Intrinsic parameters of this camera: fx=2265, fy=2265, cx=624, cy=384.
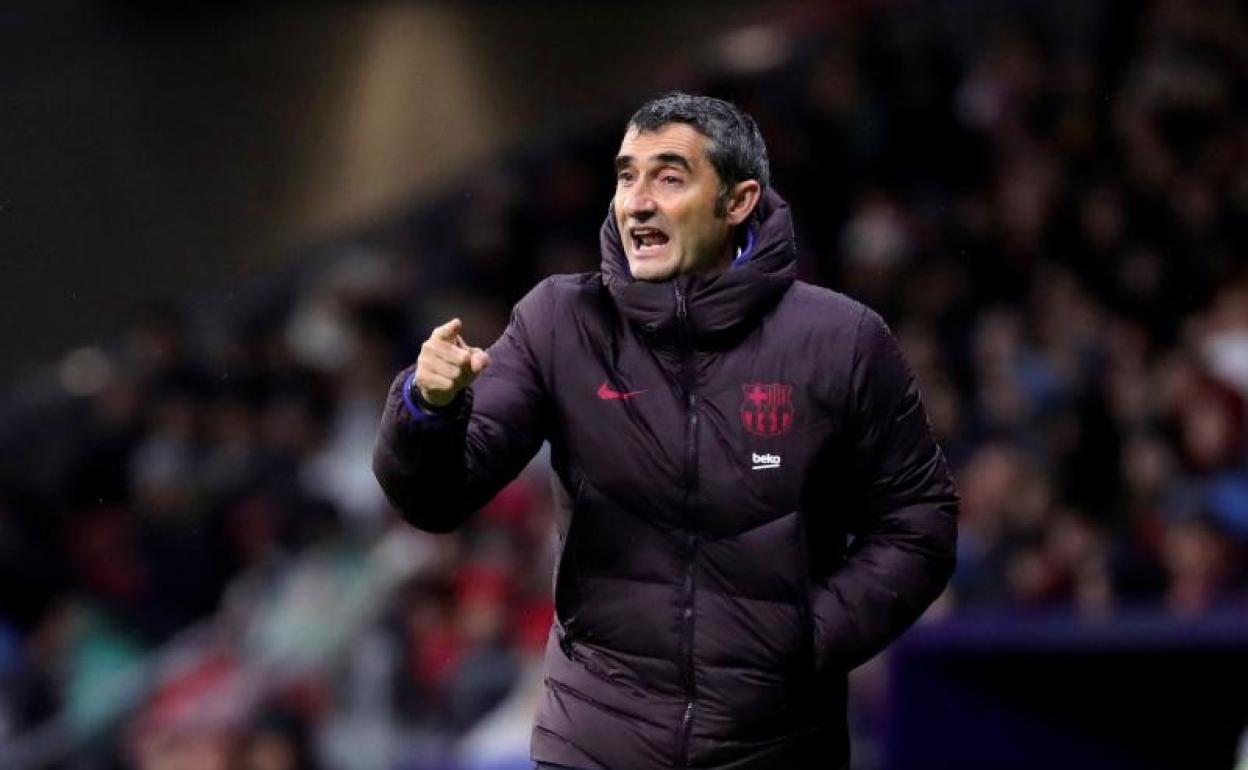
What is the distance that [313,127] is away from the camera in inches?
535

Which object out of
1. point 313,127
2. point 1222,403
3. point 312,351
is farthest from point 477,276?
point 1222,403

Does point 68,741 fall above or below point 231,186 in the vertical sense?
below

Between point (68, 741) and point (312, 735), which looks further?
point (68, 741)

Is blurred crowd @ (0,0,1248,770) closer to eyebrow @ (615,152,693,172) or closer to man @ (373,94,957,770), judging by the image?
man @ (373,94,957,770)

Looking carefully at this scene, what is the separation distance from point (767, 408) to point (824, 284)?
611 centimetres

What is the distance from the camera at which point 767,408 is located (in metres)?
3.65

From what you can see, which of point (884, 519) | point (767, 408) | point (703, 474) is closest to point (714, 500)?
point (703, 474)

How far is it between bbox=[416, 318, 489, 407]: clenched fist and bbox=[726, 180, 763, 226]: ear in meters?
0.54

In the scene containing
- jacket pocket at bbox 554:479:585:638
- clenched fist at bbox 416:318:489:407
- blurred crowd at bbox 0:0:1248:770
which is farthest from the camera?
blurred crowd at bbox 0:0:1248:770

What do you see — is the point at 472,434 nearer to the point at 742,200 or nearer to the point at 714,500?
the point at 714,500

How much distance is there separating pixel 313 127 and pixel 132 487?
10.9 ft

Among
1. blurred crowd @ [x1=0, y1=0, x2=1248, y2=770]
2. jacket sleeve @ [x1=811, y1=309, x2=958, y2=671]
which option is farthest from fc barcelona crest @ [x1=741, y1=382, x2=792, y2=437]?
blurred crowd @ [x1=0, y1=0, x2=1248, y2=770]

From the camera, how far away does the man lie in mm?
3604

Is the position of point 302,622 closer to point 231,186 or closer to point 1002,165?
point 1002,165
